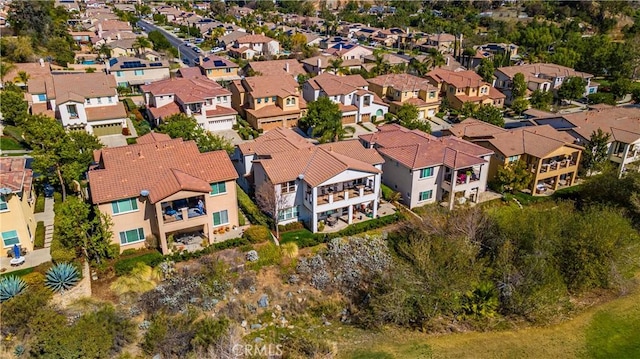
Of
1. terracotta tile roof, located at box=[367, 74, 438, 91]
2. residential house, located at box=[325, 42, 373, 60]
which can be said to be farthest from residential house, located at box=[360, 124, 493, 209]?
residential house, located at box=[325, 42, 373, 60]

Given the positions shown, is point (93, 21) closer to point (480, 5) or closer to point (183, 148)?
point (183, 148)

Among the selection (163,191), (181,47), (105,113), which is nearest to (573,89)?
(163,191)

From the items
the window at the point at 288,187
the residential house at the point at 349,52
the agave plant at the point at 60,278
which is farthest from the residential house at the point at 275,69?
the agave plant at the point at 60,278

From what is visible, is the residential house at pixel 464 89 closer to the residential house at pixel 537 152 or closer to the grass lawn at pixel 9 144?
the residential house at pixel 537 152

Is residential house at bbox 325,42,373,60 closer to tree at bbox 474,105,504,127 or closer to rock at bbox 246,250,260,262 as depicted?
tree at bbox 474,105,504,127

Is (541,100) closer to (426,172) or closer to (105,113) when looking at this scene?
(426,172)

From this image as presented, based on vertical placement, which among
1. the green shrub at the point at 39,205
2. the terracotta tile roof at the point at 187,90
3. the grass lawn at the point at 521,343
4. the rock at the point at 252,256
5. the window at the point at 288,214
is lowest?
the grass lawn at the point at 521,343

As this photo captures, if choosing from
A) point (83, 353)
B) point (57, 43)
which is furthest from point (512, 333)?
point (57, 43)
